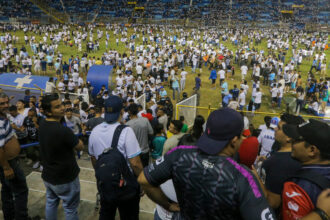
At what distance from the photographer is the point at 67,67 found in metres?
18.2

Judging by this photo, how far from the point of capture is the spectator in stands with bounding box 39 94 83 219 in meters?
2.84

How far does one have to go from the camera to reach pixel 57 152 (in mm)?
2893

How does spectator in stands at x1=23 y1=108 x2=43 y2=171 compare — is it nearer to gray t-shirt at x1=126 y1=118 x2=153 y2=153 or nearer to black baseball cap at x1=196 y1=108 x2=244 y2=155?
gray t-shirt at x1=126 y1=118 x2=153 y2=153

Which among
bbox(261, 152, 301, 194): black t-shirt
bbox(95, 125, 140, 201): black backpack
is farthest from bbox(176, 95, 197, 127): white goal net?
bbox(261, 152, 301, 194): black t-shirt

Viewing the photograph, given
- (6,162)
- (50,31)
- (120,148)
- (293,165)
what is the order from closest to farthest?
(293,165) < (120,148) < (6,162) < (50,31)

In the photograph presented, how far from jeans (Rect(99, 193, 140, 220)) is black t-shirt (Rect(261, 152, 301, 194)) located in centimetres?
139

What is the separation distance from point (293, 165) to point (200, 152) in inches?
48.4

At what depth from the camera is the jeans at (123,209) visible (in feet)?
9.32

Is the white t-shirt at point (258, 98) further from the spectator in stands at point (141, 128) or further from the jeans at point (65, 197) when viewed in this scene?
the jeans at point (65, 197)

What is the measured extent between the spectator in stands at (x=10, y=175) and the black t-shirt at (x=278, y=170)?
2.90 m

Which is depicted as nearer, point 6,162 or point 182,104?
point 6,162

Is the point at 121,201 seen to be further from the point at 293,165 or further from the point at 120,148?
the point at 293,165

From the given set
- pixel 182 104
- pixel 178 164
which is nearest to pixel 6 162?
pixel 178 164

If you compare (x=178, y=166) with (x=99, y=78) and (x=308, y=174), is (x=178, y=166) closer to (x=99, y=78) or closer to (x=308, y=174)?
(x=308, y=174)
